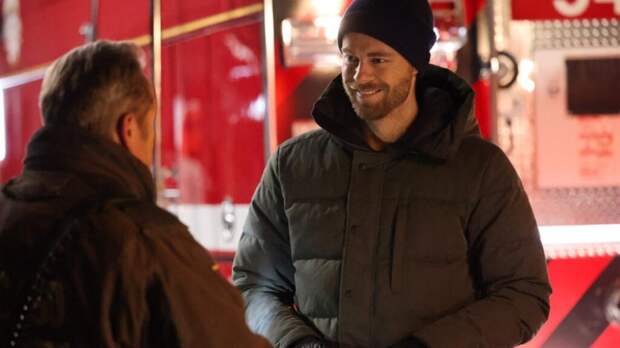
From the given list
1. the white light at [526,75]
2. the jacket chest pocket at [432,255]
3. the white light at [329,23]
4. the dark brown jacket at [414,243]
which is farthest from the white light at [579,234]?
the jacket chest pocket at [432,255]

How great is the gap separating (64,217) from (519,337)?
1.24 meters

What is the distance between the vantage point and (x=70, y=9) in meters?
4.41

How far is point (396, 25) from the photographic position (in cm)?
260

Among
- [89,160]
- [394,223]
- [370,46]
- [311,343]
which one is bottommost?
[311,343]

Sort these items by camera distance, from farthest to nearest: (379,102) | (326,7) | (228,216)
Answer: (228,216), (326,7), (379,102)

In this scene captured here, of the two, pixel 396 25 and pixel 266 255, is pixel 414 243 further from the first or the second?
pixel 396 25

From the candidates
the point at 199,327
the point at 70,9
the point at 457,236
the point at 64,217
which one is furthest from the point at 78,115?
the point at 70,9

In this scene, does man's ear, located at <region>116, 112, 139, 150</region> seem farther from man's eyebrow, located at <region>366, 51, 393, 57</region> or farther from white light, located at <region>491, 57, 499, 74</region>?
white light, located at <region>491, 57, 499, 74</region>

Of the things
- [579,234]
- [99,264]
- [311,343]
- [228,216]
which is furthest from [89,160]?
[579,234]

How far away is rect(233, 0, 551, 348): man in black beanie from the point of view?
2471 mm

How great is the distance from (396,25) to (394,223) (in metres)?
0.50

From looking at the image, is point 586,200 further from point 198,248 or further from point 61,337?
point 61,337

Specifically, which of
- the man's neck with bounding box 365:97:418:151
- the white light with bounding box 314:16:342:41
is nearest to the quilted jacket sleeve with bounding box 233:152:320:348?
the man's neck with bounding box 365:97:418:151

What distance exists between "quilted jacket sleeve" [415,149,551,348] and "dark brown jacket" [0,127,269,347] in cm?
78
